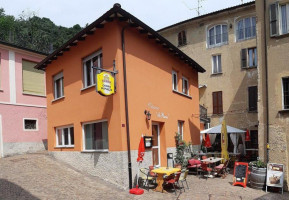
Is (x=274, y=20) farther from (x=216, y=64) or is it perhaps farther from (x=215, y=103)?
(x=215, y=103)

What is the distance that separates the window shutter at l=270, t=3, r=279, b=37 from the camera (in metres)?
11.6

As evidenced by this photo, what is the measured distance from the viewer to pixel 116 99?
962cm

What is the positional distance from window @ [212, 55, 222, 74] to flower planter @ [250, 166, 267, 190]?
14.8 m

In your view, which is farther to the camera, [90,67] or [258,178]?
[90,67]

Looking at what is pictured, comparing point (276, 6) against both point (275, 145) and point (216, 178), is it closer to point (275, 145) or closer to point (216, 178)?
point (275, 145)

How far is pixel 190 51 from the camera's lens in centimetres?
2619

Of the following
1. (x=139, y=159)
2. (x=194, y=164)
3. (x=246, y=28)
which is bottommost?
(x=194, y=164)

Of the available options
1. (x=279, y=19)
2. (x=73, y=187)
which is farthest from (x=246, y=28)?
(x=73, y=187)

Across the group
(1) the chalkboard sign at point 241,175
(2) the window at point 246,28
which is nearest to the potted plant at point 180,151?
(1) the chalkboard sign at point 241,175

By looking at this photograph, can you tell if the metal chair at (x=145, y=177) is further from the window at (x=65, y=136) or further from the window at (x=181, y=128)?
the window at (x=181, y=128)

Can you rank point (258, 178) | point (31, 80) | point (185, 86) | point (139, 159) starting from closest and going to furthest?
point (139, 159)
point (258, 178)
point (185, 86)
point (31, 80)

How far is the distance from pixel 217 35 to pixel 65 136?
57.2ft

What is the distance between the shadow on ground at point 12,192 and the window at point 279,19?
11165 mm

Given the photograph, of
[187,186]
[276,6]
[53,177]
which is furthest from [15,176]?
[276,6]
